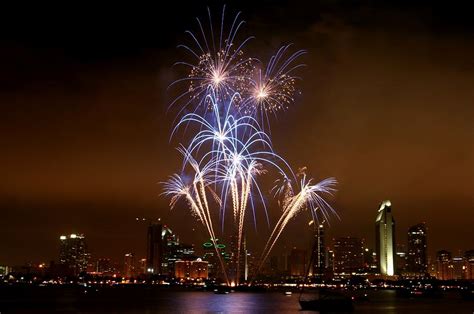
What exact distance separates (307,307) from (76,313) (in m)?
28.2

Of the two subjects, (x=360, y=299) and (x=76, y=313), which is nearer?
(x=76, y=313)

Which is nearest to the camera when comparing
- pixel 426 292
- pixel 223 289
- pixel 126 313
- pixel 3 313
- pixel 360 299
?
pixel 3 313

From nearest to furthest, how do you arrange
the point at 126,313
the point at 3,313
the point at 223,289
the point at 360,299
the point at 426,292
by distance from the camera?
1. the point at 3,313
2. the point at 126,313
3. the point at 360,299
4. the point at 223,289
5. the point at 426,292

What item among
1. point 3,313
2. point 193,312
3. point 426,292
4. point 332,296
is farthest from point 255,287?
point 3,313

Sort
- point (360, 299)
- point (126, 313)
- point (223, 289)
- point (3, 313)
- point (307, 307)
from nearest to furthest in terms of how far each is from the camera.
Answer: point (3, 313) → point (126, 313) → point (307, 307) → point (360, 299) → point (223, 289)

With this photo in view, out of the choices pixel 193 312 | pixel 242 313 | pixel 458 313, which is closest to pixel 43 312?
pixel 193 312

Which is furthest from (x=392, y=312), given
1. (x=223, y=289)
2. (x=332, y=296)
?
(x=223, y=289)

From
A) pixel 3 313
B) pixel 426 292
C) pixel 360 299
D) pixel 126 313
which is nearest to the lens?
pixel 3 313

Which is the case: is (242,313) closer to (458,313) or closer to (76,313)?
(76,313)

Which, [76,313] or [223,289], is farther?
[223,289]

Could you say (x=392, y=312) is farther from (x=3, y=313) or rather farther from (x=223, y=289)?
(x=223, y=289)

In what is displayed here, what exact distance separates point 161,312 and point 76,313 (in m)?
9.88

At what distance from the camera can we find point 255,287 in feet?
490

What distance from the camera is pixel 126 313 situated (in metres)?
75.2
